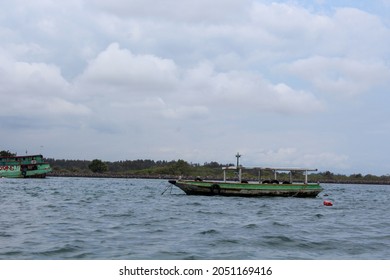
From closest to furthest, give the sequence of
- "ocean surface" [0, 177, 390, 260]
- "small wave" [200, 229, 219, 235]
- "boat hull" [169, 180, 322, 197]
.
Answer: "ocean surface" [0, 177, 390, 260] → "small wave" [200, 229, 219, 235] → "boat hull" [169, 180, 322, 197]

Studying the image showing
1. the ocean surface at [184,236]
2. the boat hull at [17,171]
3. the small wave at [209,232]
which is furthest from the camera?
the boat hull at [17,171]

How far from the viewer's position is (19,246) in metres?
16.9

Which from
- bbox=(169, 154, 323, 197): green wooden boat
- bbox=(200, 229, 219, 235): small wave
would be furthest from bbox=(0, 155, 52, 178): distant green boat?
bbox=(200, 229, 219, 235): small wave

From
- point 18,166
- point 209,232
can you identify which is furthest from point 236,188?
point 18,166

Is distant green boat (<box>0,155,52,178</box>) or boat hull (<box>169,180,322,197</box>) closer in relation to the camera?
boat hull (<box>169,180,322,197</box>)

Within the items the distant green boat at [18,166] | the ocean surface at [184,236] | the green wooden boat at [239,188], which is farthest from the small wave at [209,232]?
the distant green boat at [18,166]

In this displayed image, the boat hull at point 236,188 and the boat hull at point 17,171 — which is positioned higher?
the boat hull at point 17,171

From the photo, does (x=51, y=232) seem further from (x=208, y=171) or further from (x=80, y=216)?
(x=208, y=171)

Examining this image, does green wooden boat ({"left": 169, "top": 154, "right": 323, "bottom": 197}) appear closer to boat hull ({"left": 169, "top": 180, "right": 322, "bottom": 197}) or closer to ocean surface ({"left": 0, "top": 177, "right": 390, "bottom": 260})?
boat hull ({"left": 169, "top": 180, "right": 322, "bottom": 197})

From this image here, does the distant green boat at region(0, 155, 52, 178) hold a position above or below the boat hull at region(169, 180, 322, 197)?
above

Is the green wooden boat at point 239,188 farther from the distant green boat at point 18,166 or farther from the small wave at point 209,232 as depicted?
the distant green boat at point 18,166
